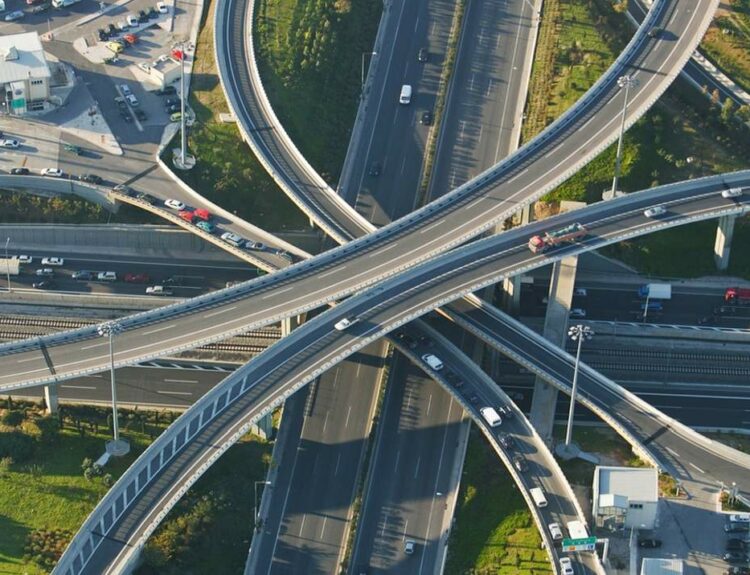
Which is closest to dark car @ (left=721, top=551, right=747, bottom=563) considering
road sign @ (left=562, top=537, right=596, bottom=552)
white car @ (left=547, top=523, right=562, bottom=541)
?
road sign @ (left=562, top=537, right=596, bottom=552)

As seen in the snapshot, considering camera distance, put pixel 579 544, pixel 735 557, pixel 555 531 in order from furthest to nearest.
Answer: pixel 735 557
pixel 555 531
pixel 579 544

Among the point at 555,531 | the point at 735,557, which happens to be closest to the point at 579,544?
the point at 555,531

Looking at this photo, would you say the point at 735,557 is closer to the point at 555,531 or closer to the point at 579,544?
the point at 579,544

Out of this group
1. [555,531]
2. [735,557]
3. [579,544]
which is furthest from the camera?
[735,557]

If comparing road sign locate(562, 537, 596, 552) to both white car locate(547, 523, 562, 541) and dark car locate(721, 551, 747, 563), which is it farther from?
dark car locate(721, 551, 747, 563)

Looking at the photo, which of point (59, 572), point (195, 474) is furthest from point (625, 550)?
point (59, 572)

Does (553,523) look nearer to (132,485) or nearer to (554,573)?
(554,573)

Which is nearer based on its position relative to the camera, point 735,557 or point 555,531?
point 555,531
